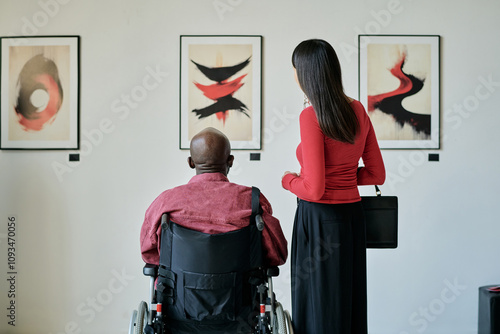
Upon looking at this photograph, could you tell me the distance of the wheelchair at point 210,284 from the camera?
1.61m

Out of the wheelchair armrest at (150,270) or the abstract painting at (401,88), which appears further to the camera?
the abstract painting at (401,88)

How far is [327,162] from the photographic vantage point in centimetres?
179

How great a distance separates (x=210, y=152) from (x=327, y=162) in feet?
1.51

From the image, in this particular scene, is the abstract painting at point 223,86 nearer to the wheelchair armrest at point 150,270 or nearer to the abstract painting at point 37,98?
the abstract painting at point 37,98

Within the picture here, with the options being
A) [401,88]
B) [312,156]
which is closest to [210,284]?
[312,156]

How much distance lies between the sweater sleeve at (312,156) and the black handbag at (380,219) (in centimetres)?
35

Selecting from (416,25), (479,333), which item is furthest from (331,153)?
(479,333)

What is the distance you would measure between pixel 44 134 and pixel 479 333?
3149mm

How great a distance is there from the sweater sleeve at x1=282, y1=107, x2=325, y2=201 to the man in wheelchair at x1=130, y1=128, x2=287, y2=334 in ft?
0.60

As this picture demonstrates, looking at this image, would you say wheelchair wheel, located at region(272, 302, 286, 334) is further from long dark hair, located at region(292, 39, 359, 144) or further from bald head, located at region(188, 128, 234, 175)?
long dark hair, located at region(292, 39, 359, 144)

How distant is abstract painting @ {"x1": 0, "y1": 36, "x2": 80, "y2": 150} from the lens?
3049mm

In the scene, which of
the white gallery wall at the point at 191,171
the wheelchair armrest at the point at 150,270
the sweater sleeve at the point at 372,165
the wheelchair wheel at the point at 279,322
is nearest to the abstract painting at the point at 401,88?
the white gallery wall at the point at 191,171

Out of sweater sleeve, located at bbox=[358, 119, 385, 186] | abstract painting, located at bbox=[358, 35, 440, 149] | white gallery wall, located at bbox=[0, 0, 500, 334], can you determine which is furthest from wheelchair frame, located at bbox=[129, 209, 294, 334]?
abstract painting, located at bbox=[358, 35, 440, 149]

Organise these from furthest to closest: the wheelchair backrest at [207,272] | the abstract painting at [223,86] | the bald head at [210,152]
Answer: the abstract painting at [223,86], the bald head at [210,152], the wheelchair backrest at [207,272]
